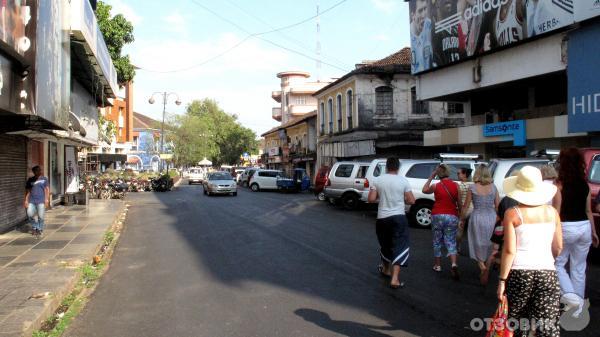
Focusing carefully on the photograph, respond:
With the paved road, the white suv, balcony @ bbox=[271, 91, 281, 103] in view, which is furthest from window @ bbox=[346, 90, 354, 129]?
balcony @ bbox=[271, 91, 281, 103]

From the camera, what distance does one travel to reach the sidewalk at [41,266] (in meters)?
5.65

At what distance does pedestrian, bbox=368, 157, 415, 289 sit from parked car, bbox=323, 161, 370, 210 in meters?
11.8

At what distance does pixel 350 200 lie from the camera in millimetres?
19766

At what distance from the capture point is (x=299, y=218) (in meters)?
16.7

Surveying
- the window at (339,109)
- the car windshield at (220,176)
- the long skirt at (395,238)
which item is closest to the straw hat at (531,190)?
the long skirt at (395,238)

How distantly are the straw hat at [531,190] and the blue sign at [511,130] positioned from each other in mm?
17053

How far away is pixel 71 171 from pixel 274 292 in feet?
67.5

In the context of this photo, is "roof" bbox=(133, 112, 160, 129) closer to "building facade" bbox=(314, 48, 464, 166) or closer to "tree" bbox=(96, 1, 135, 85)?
"building facade" bbox=(314, 48, 464, 166)

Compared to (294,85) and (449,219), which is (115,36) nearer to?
(449,219)

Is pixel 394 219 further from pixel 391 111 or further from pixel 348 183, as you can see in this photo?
pixel 391 111

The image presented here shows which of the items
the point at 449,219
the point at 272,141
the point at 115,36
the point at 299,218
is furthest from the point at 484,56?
the point at 272,141

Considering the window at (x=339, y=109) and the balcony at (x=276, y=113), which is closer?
the window at (x=339, y=109)

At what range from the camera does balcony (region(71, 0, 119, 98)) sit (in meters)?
14.1

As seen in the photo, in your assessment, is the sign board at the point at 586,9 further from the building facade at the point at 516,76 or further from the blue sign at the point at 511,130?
the blue sign at the point at 511,130
